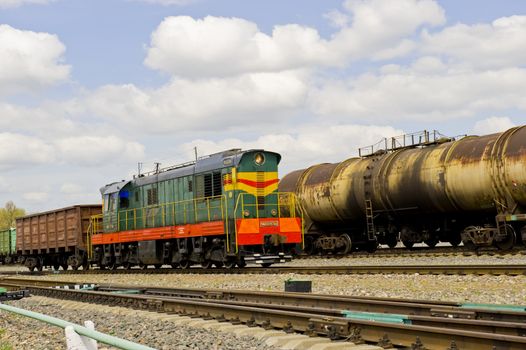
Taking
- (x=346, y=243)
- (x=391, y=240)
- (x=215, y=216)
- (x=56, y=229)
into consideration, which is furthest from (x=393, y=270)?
(x=56, y=229)

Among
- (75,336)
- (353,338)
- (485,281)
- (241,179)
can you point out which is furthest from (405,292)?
(241,179)

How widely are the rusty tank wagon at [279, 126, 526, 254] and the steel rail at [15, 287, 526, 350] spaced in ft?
39.0

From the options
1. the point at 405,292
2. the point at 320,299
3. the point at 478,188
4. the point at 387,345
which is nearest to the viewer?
the point at 387,345

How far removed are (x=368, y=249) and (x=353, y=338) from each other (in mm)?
20138

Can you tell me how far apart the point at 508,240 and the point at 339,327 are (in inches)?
557

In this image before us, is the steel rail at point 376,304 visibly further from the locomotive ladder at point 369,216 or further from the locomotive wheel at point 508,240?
the locomotive ladder at point 369,216

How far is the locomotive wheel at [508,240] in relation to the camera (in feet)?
64.8

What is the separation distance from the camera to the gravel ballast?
790cm

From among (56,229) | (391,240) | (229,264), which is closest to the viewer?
(229,264)

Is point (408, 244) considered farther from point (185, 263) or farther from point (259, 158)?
point (185, 263)

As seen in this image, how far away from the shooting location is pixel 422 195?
2209 cm

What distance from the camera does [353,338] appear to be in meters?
7.37

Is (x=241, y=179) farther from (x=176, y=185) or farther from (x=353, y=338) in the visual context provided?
(x=353, y=338)

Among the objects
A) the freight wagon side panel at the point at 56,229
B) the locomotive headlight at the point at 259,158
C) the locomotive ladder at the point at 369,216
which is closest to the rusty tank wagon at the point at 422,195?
the locomotive ladder at the point at 369,216
